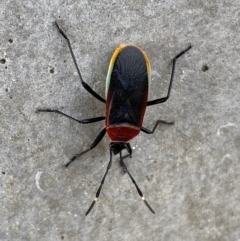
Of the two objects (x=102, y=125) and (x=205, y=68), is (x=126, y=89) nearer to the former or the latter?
(x=102, y=125)

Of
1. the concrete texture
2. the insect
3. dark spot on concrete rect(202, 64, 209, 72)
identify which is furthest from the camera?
dark spot on concrete rect(202, 64, 209, 72)

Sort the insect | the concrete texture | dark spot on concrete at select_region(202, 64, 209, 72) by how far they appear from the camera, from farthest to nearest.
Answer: dark spot on concrete at select_region(202, 64, 209, 72) → the concrete texture → the insect

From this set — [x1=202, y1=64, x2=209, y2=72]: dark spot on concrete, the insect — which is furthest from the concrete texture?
the insect

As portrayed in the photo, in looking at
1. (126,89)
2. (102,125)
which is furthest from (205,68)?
(102,125)

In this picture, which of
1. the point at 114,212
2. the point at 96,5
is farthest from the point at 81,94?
the point at 114,212

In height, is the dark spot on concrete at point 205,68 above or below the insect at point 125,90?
below

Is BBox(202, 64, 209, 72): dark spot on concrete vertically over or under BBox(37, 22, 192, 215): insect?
under

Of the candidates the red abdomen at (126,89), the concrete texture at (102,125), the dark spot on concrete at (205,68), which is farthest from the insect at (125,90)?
the dark spot on concrete at (205,68)

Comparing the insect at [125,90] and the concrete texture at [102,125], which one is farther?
the concrete texture at [102,125]

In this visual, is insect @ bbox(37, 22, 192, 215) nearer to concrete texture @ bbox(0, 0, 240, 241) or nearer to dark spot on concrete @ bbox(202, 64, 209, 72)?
concrete texture @ bbox(0, 0, 240, 241)

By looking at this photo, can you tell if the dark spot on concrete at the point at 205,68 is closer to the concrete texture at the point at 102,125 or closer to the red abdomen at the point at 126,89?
the concrete texture at the point at 102,125
